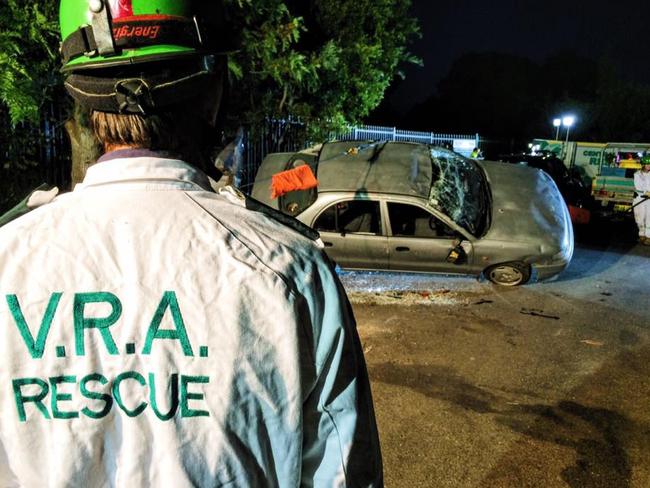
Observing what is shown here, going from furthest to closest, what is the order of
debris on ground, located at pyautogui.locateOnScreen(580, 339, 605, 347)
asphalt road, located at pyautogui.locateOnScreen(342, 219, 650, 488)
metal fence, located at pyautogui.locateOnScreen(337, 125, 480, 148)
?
1. metal fence, located at pyautogui.locateOnScreen(337, 125, 480, 148)
2. debris on ground, located at pyautogui.locateOnScreen(580, 339, 605, 347)
3. asphalt road, located at pyautogui.locateOnScreen(342, 219, 650, 488)

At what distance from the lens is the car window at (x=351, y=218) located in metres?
6.50

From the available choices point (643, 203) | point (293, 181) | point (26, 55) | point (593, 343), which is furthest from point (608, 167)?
point (26, 55)

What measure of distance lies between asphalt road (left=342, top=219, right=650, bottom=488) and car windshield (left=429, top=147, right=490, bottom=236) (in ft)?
3.07

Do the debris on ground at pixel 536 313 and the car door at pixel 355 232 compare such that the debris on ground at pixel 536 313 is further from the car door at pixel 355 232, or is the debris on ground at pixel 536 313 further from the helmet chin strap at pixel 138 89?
the helmet chin strap at pixel 138 89

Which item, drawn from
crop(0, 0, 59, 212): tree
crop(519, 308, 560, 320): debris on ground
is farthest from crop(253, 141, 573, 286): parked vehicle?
crop(0, 0, 59, 212): tree

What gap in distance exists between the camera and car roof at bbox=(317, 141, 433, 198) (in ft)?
21.1

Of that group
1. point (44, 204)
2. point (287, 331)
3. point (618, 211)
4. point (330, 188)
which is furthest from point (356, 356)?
point (618, 211)

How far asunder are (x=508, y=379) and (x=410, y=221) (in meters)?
2.57

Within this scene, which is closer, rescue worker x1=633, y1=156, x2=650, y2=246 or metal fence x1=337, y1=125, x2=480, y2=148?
rescue worker x1=633, y1=156, x2=650, y2=246

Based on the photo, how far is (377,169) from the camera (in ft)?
21.9

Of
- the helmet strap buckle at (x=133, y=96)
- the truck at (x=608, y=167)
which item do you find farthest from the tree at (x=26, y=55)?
the truck at (x=608, y=167)

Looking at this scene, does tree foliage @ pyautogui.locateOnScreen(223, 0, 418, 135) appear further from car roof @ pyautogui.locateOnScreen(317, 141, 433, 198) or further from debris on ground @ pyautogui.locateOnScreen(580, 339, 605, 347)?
debris on ground @ pyautogui.locateOnScreen(580, 339, 605, 347)

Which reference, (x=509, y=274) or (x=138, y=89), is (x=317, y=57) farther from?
(x=138, y=89)

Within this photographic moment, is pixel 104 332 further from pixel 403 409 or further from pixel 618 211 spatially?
pixel 618 211
